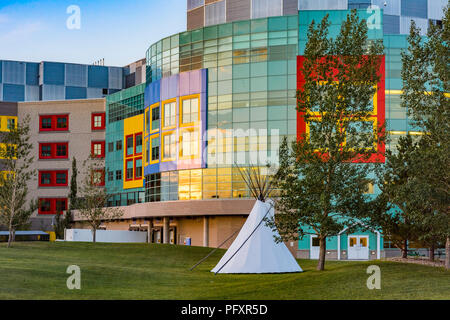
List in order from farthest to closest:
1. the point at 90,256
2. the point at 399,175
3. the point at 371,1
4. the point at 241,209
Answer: the point at 371,1
the point at 241,209
the point at 90,256
the point at 399,175

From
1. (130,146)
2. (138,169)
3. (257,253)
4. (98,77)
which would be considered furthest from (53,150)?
(257,253)

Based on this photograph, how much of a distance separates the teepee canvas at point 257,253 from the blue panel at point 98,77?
89738mm

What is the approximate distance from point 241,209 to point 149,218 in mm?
16815

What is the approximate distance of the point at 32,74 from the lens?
12350cm

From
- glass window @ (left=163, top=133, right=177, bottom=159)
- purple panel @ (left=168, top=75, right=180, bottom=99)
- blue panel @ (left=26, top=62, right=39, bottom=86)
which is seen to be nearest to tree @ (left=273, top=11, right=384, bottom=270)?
glass window @ (left=163, top=133, right=177, bottom=159)

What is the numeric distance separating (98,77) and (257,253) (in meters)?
91.6

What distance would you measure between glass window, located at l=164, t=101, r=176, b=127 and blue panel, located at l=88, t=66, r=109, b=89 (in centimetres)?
4891

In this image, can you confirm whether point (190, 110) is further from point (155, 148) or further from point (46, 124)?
point (46, 124)

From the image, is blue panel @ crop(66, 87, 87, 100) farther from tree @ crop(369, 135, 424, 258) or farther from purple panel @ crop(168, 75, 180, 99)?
tree @ crop(369, 135, 424, 258)

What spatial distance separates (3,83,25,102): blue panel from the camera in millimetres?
122500

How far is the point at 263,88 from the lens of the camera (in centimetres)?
7125

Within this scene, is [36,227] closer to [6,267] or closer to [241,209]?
[241,209]
